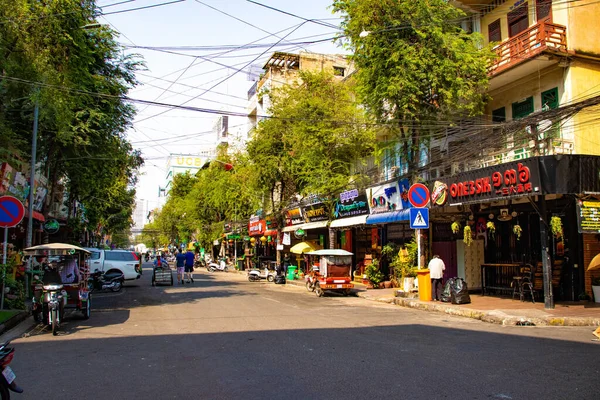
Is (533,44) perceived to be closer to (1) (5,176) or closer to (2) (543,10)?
(2) (543,10)

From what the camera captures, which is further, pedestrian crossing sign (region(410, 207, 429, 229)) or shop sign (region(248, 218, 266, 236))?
shop sign (region(248, 218, 266, 236))

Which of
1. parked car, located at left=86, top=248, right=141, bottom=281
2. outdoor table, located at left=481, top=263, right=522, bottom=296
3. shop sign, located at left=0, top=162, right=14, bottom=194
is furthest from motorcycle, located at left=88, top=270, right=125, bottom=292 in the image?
outdoor table, located at left=481, top=263, right=522, bottom=296

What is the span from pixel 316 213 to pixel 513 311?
19.0 metres

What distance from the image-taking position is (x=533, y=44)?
1622 centimetres

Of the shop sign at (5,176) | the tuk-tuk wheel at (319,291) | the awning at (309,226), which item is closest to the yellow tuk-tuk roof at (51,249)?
the shop sign at (5,176)

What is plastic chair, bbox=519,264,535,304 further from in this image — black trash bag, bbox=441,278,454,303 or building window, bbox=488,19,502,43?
building window, bbox=488,19,502,43

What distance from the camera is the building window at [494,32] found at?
19.5 m

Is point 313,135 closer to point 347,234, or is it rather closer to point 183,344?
point 347,234

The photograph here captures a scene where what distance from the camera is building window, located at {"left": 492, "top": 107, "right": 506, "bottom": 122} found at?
1900 centimetres

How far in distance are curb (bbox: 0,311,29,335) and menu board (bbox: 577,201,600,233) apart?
1503cm

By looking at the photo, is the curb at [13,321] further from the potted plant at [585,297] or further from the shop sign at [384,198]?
the potted plant at [585,297]

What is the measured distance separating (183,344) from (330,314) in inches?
234

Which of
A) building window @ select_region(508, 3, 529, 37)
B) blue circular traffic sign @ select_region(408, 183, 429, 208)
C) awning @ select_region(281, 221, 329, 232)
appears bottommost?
Result: awning @ select_region(281, 221, 329, 232)

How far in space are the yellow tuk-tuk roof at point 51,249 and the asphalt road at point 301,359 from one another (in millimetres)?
1952
